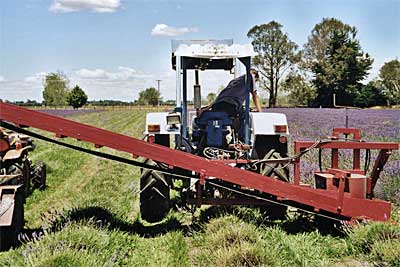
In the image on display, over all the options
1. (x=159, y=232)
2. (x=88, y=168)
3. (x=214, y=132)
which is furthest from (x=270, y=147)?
(x=88, y=168)

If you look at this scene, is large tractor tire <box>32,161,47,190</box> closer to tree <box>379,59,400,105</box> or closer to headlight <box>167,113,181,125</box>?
headlight <box>167,113,181,125</box>

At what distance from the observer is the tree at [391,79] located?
49.1 meters

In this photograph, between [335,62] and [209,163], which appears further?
[335,62]

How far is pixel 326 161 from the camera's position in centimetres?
968

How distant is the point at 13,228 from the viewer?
5285 mm

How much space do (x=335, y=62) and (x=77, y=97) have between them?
38.7 m

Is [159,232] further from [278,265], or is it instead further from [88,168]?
[88,168]

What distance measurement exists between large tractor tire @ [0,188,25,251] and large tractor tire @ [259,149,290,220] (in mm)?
2729

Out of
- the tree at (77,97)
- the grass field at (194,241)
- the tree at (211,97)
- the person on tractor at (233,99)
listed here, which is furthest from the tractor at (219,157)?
the tree at (77,97)

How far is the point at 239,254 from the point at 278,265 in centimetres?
34

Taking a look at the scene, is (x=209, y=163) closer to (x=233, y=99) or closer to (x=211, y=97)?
(x=233, y=99)

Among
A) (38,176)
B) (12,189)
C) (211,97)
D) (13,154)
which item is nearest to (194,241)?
(12,189)

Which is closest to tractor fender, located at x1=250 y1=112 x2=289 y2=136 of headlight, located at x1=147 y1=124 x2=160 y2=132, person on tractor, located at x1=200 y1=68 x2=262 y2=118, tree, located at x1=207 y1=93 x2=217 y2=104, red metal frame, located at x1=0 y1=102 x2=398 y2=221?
person on tractor, located at x1=200 y1=68 x2=262 y2=118

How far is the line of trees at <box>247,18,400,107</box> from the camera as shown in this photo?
4825cm
